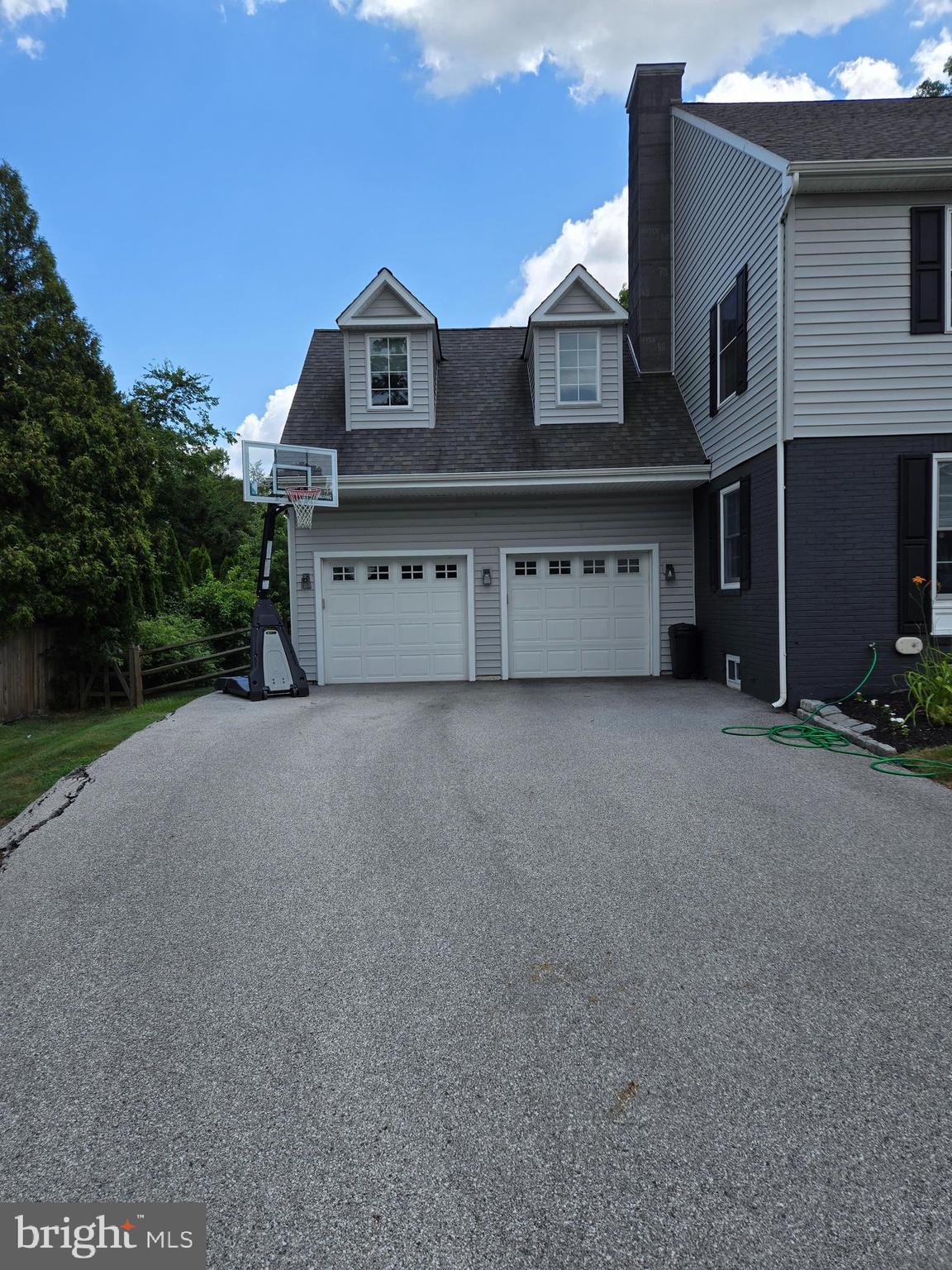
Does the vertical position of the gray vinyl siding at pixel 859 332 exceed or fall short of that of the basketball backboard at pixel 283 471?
it exceeds it

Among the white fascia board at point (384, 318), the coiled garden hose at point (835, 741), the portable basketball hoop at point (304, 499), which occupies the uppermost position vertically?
the white fascia board at point (384, 318)

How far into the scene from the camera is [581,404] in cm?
1188

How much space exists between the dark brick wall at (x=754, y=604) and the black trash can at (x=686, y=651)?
29 centimetres

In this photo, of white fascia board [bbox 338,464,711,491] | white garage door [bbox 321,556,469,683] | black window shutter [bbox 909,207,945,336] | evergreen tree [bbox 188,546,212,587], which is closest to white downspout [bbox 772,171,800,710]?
black window shutter [bbox 909,207,945,336]

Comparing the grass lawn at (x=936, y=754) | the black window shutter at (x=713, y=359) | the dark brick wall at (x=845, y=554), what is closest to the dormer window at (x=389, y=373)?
the black window shutter at (x=713, y=359)

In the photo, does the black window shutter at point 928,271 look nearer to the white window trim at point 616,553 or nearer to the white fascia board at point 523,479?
the white fascia board at point 523,479

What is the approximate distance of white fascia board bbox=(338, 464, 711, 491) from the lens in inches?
425

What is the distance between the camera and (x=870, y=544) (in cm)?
792

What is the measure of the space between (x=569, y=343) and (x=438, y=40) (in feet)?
15.3

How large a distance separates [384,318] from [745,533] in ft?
22.0

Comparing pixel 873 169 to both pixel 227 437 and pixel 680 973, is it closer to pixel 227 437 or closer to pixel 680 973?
pixel 680 973

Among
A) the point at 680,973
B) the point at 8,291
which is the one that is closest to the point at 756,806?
the point at 680,973

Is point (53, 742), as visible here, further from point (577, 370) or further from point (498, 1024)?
point (577, 370)

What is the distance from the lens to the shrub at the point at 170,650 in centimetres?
1228
